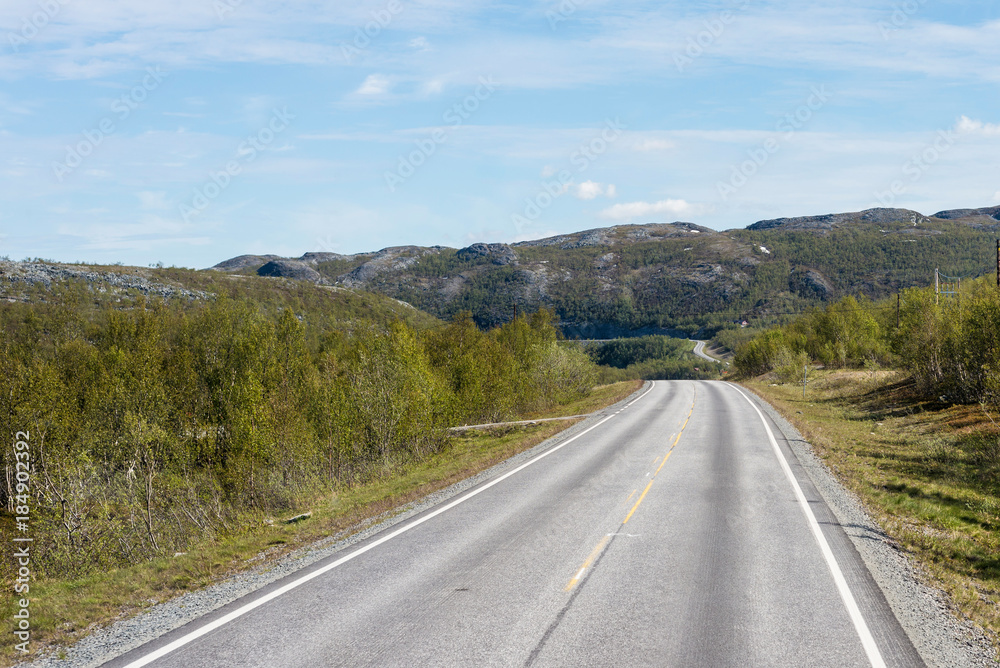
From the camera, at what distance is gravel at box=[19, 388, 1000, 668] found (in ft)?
23.1

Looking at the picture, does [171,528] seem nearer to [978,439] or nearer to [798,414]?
[978,439]

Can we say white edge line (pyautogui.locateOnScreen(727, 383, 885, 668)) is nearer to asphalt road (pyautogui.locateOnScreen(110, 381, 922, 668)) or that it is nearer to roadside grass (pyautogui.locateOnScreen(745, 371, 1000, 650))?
asphalt road (pyautogui.locateOnScreen(110, 381, 922, 668))

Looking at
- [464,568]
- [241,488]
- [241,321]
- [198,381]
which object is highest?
[241,321]

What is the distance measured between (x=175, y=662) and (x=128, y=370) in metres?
35.1

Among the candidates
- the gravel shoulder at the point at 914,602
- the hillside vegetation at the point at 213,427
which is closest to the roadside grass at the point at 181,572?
the hillside vegetation at the point at 213,427

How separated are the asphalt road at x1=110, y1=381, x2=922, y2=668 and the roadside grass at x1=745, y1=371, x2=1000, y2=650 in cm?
138

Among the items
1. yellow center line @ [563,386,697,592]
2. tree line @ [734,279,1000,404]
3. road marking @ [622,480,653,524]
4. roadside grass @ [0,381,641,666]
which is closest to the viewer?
roadside grass @ [0,381,641,666]

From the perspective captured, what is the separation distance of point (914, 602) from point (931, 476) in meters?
14.1

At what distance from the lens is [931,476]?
20.2m

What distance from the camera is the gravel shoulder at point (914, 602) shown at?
717 centimetres

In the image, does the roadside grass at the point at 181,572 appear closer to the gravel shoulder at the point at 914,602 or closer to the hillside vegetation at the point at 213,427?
the hillside vegetation at the point at 213,427

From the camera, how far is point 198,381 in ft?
125

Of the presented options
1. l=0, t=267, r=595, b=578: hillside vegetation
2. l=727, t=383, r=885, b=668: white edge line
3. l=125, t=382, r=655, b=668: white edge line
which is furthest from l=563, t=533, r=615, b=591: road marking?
l=0, t=267, r=595, b=578: hillside vegetation

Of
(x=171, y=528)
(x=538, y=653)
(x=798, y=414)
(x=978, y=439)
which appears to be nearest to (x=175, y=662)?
(x=538, y=653)
